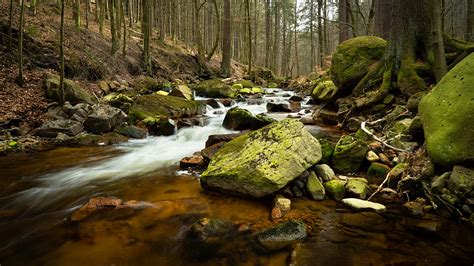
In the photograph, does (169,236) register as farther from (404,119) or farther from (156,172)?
(404,119)

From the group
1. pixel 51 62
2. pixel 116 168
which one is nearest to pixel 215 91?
pixel 51 62

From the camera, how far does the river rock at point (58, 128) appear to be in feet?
28.3

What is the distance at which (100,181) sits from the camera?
6109mm

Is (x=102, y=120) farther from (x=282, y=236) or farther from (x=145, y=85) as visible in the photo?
(x=282, y=236)

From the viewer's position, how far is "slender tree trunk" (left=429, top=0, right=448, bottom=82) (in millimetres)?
5805

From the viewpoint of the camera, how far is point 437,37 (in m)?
6.06

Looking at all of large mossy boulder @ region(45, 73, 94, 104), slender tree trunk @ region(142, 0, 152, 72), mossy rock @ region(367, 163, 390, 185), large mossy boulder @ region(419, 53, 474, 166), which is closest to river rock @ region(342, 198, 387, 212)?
mossy rock @ region(367, 163, 390, 185)

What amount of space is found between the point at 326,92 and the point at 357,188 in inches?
263

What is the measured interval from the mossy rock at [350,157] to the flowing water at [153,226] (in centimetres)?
103

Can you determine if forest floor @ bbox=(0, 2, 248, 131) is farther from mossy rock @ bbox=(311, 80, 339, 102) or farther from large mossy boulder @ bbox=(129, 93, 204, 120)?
mossy rock @ bbox=(311, 80, 339, 102)

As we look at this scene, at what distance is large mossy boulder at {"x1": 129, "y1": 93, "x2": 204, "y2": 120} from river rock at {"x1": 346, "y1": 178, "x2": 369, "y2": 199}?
24.2ft

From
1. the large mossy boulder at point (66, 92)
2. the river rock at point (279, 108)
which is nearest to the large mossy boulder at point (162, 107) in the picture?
the large mossy boulder at point (66, 92)

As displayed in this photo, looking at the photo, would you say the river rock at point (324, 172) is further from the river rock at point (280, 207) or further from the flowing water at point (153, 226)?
the river rock at point (280, 207)

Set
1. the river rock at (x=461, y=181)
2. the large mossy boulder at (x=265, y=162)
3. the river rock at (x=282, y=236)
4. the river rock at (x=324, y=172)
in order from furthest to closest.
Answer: the river rock at (x=324, y=172) < the large mossy boulder at (x=265, y=162) < the river rock at (x=461, y=181) < the river rock at (x=282, y=236)
